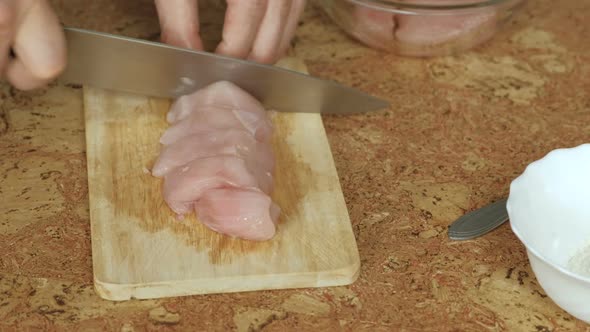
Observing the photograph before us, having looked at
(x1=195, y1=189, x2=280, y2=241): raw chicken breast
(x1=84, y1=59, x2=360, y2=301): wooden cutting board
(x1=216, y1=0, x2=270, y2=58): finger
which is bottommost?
(x1=84, y1=59, x2=360, y2=301): wooden cutting board

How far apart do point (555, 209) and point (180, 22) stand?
970 mm

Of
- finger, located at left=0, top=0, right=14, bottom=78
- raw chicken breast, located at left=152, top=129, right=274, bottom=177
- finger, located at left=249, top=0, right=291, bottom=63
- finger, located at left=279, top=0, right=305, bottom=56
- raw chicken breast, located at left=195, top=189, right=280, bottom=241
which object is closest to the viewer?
finger, located at left=0, top=0, right=14, bottom=78

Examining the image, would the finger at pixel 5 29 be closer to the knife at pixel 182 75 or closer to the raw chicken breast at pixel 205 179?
the knife at pixel 182 75

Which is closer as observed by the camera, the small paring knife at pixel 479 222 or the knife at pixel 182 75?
the small paring knife at pixel 479 222

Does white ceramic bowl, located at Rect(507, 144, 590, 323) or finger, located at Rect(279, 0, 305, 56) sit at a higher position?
white ceramic bowl, located at Rect(507, 144, 590, 323)

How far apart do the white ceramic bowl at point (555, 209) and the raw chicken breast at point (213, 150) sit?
0.56m

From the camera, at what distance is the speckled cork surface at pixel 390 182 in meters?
1.76

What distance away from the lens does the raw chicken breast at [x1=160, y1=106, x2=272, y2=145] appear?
6.81ft

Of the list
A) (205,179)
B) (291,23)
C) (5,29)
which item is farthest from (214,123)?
(5,29)

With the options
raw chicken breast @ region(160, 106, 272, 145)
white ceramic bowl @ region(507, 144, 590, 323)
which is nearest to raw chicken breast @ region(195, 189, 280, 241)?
raw chicken breast @ region(160, 106, 272, 145)

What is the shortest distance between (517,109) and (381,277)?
727 mm

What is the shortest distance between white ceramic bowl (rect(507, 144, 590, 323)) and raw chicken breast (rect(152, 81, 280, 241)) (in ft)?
1.65

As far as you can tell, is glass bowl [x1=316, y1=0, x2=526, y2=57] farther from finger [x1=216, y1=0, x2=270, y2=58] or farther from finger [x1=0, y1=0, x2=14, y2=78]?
finger [x1=0, y1=0, x2=14, y2=78]

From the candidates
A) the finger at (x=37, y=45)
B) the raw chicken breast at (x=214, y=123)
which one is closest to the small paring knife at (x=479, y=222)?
the raw chicken breast at (x=214, y=123)
